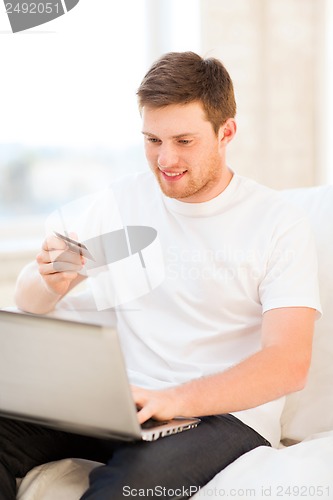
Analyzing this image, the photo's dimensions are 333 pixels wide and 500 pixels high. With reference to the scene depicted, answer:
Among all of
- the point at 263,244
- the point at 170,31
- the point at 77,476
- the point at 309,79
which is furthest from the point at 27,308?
the point at 309,79

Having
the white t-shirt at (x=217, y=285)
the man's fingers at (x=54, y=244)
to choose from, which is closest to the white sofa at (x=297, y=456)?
the white t-shirt at (x=217, y=285)

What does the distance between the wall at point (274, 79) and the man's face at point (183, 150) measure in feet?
4.48

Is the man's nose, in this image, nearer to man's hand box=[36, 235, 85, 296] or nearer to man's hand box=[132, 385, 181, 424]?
man's hand box=[36, 235, 85, 296]

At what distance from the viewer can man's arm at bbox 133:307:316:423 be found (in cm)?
135

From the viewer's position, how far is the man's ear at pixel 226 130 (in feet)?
5.95

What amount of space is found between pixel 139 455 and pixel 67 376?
0.82ft

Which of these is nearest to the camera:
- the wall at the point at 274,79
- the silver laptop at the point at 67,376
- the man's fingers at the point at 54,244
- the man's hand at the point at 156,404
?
the silver laptop at the point at 67,376

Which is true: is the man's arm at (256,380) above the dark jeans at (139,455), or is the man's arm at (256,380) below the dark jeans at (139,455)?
above

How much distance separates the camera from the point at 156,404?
4.34ft

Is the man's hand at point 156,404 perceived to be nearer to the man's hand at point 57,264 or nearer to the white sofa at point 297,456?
the white sofa at point 297,456

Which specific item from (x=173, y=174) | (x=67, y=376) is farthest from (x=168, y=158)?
(x=67, y=376)

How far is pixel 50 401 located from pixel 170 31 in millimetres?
2232

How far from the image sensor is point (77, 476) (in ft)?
4.93

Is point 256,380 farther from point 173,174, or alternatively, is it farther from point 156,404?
point 173,174
